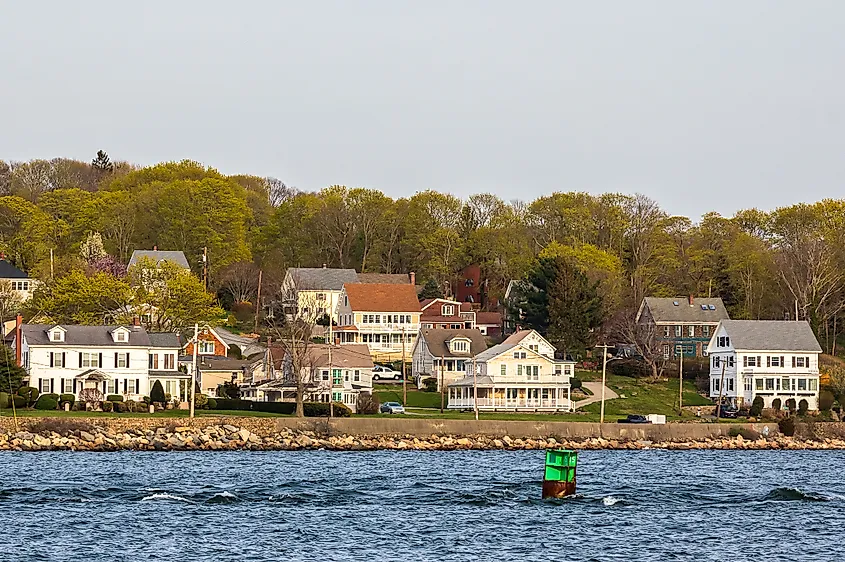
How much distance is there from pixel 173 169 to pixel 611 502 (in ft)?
312

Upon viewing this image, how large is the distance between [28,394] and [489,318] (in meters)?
48.1

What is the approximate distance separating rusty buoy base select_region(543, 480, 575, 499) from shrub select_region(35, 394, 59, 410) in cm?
3675

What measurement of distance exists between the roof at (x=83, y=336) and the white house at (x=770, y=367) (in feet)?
123

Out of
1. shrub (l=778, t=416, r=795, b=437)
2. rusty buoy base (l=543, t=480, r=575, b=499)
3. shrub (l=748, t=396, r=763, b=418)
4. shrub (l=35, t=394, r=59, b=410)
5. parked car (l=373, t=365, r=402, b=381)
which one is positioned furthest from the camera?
parked car (l=373, t=365, r=402, b=381)

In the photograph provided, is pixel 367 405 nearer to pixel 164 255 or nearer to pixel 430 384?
pixel 430 384

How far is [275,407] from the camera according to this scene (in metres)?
78.5

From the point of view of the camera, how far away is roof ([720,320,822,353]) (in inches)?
3684

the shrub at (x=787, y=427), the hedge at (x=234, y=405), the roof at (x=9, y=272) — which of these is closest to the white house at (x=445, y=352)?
the hedge at (x=234, y=405)

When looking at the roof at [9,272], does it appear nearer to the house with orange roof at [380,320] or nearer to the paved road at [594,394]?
the house with orange roof at [380,320]

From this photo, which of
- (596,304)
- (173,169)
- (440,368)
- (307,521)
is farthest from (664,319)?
(307,521)

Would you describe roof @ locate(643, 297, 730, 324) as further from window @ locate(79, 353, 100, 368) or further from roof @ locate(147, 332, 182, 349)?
window @ locate(79, 353, 100, 368)

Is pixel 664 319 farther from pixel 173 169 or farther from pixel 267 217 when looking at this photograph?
pixel 173 169

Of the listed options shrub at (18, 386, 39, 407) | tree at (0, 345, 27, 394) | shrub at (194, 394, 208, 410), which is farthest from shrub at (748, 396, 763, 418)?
tree at (0, 345, 27, 394)

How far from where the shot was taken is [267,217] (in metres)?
134
